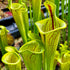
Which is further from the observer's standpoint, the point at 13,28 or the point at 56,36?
the point at 13,28

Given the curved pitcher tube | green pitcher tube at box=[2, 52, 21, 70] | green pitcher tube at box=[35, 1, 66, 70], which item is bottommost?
the curved pitcher tube

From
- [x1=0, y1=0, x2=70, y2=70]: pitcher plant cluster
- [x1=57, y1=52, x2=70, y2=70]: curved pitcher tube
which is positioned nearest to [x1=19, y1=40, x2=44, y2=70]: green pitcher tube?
[x1=0, y1=0, x2=70, y2=70]: pitcher plant cluster

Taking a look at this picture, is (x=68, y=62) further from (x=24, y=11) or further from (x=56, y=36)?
(x=24, y=11)

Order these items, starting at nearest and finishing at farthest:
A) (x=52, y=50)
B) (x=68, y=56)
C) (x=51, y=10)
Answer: (x=51, y=10) → (x=52, y=50) → (x=68, y=56)

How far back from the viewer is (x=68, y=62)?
2.07 ft

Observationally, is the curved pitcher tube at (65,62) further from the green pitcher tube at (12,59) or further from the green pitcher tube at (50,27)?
the green pitcher tube at (12,59)

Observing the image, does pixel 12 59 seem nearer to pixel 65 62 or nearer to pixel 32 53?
pixel 32 53

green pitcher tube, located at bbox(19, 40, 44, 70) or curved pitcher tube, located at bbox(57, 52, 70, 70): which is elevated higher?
green pitcher tube, located at bbox(19, 40, 44, 70)

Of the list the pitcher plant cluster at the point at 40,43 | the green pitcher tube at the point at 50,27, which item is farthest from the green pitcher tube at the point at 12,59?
the green pitcher tube at the point at 50,27

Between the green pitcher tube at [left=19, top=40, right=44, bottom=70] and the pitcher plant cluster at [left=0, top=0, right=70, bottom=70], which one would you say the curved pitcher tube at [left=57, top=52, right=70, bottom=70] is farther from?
the green pitcher tube at [left=19, top=40, right=44, bottom=70]

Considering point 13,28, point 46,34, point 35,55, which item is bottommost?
point 13,28

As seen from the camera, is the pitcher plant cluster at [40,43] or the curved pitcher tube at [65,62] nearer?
the pitcher plant cluster at [40,43]

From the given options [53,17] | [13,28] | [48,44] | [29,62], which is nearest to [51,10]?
[53,17]

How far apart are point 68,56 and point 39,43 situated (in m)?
0.22
